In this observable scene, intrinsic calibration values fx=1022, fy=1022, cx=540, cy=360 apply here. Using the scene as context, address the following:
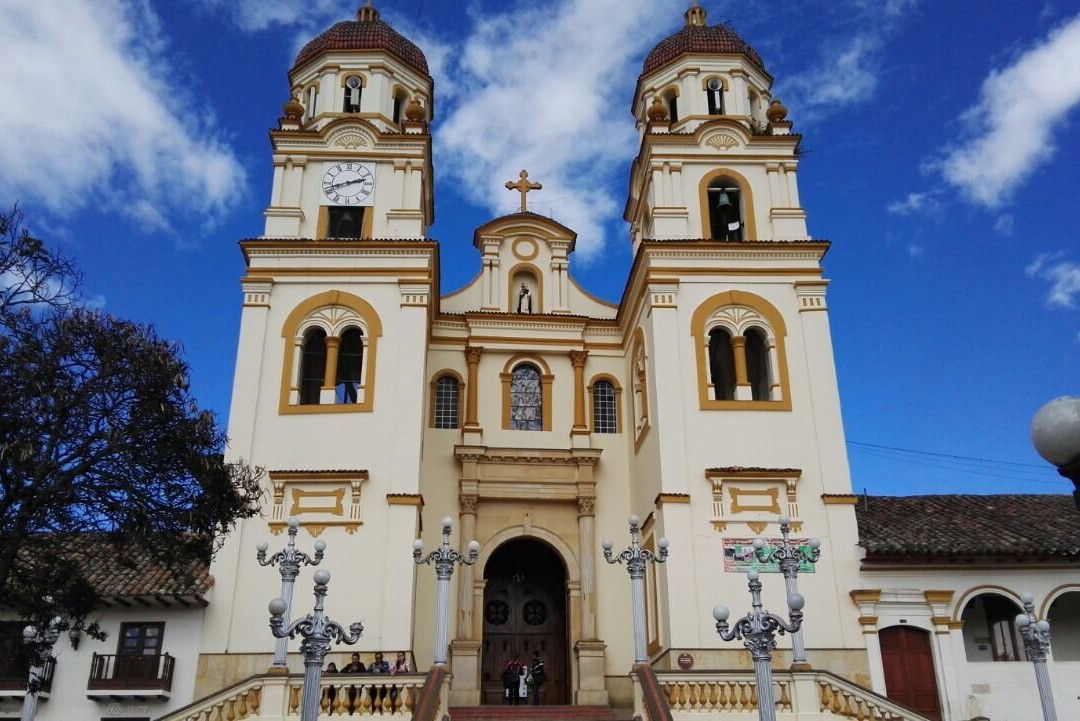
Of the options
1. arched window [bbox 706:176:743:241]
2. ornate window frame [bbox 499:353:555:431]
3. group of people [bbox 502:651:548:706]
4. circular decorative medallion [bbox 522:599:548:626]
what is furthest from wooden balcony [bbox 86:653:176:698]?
arched window [bbox 706:176:743:241]

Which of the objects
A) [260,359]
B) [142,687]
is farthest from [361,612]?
[260,359]

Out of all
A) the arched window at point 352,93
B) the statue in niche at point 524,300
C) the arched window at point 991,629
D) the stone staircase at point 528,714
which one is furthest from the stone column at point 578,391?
the arched window at point 991,629

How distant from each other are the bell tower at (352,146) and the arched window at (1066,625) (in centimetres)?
1658

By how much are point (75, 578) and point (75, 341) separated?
3785mm

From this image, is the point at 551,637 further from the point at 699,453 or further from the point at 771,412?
the point at 771,412

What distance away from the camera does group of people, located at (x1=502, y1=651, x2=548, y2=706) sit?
72.8ft

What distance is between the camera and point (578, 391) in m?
25.7

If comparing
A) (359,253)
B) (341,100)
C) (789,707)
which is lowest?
(789,707)

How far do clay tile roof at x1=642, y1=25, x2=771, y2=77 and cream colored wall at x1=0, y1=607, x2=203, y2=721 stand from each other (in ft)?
60.7

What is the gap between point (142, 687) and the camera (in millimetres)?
20141

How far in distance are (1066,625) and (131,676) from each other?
19.5 meters

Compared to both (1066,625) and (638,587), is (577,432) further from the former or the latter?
(1066,625)

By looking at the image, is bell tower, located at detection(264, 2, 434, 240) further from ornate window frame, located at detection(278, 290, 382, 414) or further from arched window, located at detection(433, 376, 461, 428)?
arched window, located at detection(433, 376, 461, 428)

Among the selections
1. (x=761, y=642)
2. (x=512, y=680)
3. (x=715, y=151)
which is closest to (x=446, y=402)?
(x=512, y=680)
